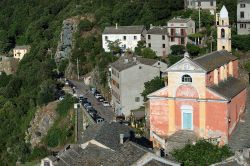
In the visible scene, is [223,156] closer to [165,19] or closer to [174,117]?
[174,117]

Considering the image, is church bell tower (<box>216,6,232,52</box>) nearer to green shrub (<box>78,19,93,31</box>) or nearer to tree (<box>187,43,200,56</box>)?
tree (<box>187,43,200,56</box>)

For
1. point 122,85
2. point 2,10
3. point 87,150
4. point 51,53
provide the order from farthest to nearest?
point 2,10
point 51,53
point 122,85
point 87,150

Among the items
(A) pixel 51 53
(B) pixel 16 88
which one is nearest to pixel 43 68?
(B) pixel 16 88

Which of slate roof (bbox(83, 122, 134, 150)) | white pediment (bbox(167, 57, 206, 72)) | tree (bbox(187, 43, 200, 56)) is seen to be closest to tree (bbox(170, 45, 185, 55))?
tree (bbox(187, 43, 200, 56))

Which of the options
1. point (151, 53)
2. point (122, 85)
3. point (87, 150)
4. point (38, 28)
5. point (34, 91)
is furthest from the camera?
point (38, 28)

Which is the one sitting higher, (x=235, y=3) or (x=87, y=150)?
(x=235, y=3)
